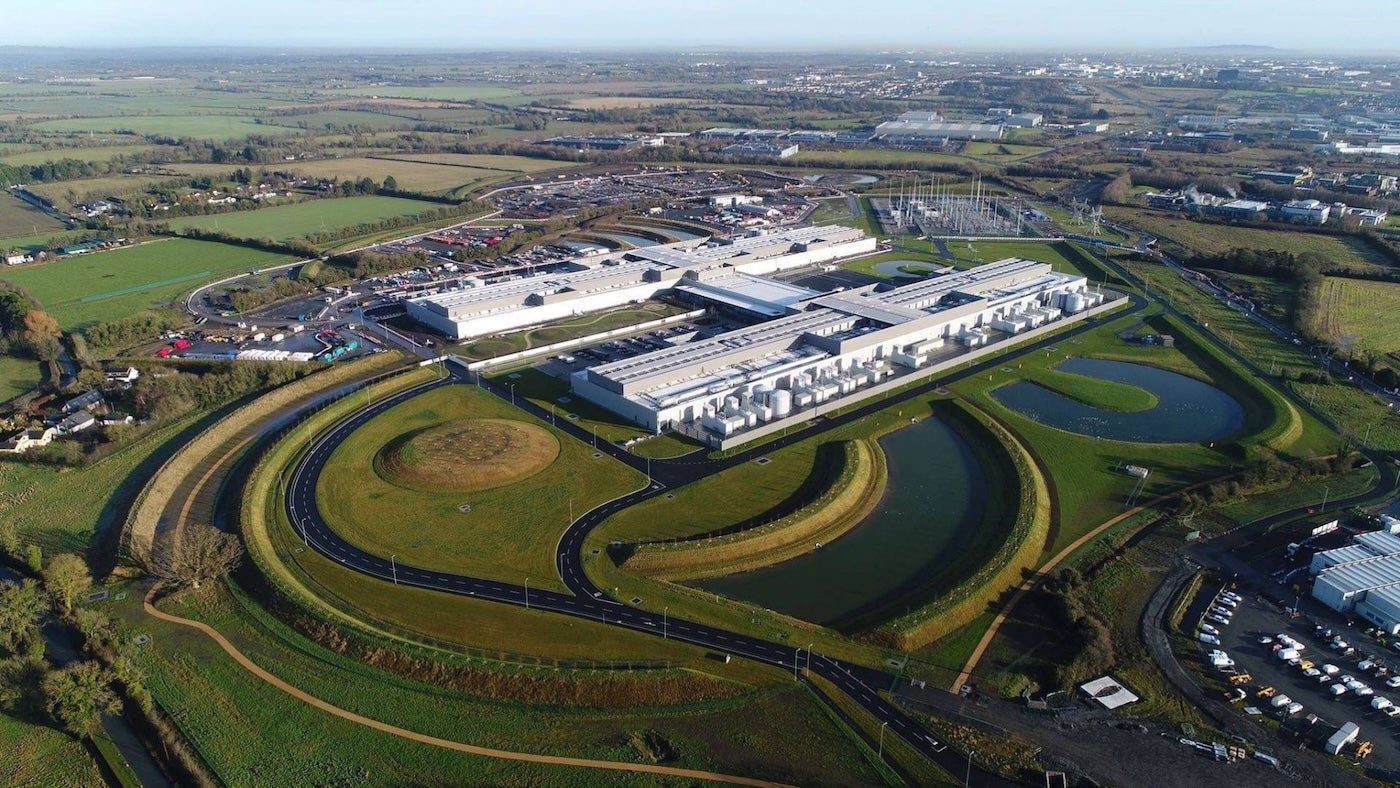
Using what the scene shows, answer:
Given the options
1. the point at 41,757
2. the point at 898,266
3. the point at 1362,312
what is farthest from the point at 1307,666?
the point at 898,266

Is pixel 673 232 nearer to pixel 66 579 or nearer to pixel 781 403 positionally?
pixel 781 403

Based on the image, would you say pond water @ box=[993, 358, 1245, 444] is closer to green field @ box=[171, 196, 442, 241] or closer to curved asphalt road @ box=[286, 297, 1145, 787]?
curved asphalt road @ box=[286, 297, 1145, 787]

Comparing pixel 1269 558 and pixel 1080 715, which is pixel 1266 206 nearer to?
pixel 1269 558

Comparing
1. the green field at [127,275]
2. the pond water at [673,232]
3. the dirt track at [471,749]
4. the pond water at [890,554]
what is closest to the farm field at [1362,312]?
the pond water at [890,554]

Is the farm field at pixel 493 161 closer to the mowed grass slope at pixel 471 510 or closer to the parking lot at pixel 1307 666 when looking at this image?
the mowed grass slope at pixel 471 510

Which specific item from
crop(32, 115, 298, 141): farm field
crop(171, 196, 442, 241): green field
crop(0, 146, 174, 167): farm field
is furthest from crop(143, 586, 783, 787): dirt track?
crop(32, 115, 298, 141): farm field

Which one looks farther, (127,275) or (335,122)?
(335,122)

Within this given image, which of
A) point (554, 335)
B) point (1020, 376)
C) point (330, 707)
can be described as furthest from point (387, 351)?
point (1020, 376)
